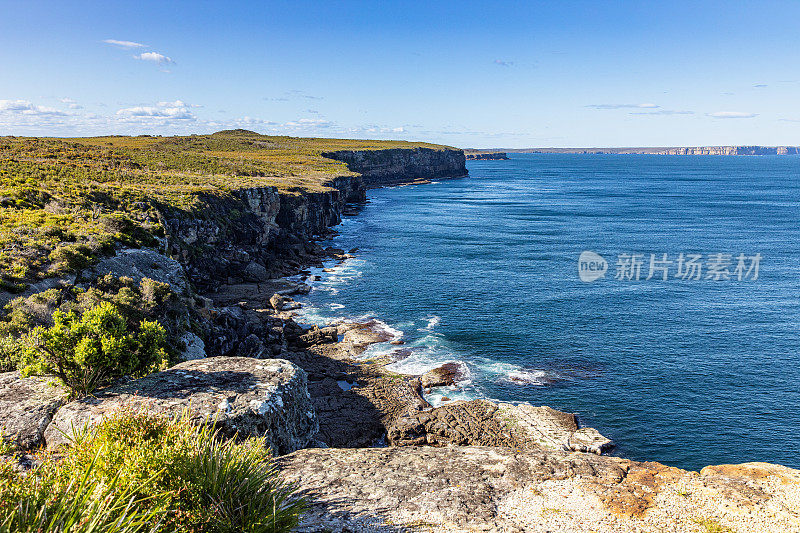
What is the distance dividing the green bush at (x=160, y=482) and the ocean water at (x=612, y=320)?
27135mm

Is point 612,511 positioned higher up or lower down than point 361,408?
higher up

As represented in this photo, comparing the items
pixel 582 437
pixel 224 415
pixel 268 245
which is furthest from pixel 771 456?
pixel 268 245

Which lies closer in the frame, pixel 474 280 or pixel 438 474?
pixel 438 474

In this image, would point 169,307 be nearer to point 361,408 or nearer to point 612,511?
point 361,408

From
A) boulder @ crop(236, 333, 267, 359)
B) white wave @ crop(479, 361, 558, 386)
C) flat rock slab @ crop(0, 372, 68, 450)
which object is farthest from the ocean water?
flat rock slab @ crop(0, 372, 68, 450)

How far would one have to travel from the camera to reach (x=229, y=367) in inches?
862

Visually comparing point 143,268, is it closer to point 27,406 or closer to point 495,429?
point 27,406

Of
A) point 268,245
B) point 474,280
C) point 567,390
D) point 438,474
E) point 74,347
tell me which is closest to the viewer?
point 438,474

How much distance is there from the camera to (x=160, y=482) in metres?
9.66

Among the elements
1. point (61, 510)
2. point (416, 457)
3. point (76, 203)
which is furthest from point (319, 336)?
point (61, 510)

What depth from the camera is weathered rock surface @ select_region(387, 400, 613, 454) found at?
100 feet

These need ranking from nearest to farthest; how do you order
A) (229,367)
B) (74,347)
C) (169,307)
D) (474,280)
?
1. (74,347)
2. (229,367)
3. (169,307)
4. (474,280)

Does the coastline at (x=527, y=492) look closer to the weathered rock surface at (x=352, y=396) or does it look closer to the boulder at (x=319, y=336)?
the weathered rock surface at (x=352, y=396)

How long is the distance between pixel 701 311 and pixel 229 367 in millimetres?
51485
